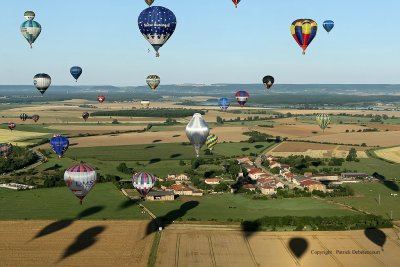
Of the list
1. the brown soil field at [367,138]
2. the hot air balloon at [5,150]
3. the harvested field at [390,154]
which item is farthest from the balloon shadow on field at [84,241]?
the brown soil field at [367,138]

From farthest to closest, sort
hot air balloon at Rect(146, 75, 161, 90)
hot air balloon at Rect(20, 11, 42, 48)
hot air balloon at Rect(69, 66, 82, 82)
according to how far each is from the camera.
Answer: hot air balloon at Rect(69, 66, 82, 82), hot air balloon at Rect(146, 75, 161, 90), hot air balloon at Rect(20, 11, 42, 48)

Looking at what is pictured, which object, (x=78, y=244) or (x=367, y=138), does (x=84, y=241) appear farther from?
(x=367, y=138)

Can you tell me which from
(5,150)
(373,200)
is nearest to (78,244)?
(373,200)

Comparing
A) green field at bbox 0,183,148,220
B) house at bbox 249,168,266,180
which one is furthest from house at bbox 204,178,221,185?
green field at bbox 0,183,148,220

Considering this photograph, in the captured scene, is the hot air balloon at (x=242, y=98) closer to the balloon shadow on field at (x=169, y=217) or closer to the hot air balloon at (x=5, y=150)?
the balloon shadow on field at (x=169, y=217)

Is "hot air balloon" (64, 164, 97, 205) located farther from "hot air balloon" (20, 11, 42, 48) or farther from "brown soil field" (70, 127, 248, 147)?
"brown soil field" (70, 127, 248, 147)
